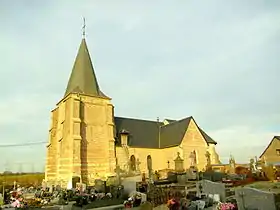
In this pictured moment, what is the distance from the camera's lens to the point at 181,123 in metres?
39.3

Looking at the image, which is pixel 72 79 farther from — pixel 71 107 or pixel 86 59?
pixel 71 107

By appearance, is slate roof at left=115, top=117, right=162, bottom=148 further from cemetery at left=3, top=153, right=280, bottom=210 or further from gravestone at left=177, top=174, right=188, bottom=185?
cemetery at left=3, top=153, right=280, bottom=210

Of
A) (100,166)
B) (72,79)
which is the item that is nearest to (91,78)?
(72,79)

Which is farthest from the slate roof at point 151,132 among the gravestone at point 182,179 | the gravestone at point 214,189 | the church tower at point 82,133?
the gravestone at point 214,189

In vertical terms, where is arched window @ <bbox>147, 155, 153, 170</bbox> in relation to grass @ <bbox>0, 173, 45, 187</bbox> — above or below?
above

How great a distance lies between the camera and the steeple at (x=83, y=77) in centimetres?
3416

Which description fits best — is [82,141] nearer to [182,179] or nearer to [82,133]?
[82,133]

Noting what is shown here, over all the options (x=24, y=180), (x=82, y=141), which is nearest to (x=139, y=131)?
(x=82, y=141)

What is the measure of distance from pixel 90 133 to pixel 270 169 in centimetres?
1846

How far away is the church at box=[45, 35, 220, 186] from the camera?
30312mm

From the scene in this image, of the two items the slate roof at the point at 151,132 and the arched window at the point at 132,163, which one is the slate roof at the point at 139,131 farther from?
the arched window at the point at 132,163

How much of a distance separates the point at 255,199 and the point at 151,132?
31.8 metres

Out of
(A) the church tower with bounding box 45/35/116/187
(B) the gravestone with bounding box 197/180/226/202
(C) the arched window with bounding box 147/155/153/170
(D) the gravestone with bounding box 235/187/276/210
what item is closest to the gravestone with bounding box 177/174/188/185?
(B) the gravestone with bounding box 197/180/226/202

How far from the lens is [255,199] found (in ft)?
28.4
